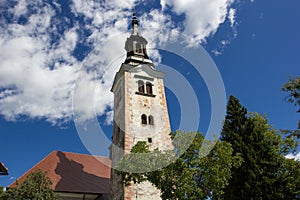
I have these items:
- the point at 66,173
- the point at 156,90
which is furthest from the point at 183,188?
the point at 66,173

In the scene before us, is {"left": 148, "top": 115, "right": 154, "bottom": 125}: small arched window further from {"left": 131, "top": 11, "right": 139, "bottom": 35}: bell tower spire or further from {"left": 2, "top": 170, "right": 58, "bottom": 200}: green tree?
{"left": 131, "top": 11, "right": 139, "bottom": 35}: bell tower spire

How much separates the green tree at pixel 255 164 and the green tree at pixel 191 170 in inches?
102

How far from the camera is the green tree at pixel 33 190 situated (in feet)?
41.9

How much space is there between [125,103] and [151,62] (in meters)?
6.42

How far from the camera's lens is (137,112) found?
19266 millimetres

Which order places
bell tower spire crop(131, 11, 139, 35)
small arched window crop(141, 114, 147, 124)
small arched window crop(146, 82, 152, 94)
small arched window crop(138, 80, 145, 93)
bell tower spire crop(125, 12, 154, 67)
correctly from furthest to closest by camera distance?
bell tower spire crop(131, 11, 139, 35) → bell tower spire crop(125, 12, 154, 67) → small arched window crop(146, 82, 152, 94) → small arched window crop(138, 80, 145, 93) → small arched window crop(141, 114, 147, 124)

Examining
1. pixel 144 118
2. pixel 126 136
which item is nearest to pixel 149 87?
pixel 144 118

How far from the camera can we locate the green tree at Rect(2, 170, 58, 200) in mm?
12773

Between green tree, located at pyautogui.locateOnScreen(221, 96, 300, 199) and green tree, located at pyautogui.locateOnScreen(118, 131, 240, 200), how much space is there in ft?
8.47

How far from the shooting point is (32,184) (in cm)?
1305

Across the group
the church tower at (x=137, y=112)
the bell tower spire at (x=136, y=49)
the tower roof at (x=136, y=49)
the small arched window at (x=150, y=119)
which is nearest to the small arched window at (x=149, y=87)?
the church tower at (x=137, y=112)

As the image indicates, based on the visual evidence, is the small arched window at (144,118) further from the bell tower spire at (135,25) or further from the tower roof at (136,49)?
the bell tower spire at (135,25)

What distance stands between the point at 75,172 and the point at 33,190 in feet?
30.7

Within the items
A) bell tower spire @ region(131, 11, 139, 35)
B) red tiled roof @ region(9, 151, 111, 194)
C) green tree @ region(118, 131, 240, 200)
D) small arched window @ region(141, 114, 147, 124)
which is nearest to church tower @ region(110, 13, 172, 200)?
small arched window @ region(141, 114, 147, 124)
